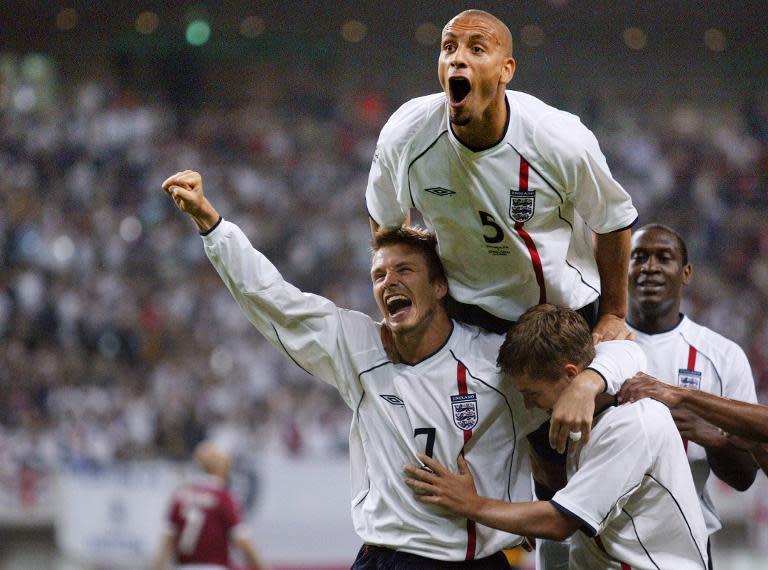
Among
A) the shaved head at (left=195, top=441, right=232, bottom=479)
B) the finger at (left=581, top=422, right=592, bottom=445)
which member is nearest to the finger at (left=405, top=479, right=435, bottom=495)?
the finger at (left=581, top=422, right=592, bottom=445)

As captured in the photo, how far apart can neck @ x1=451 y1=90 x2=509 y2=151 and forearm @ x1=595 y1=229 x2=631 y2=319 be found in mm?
562

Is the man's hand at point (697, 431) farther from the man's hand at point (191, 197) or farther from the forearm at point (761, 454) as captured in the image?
the man's hand at point (191, 197)

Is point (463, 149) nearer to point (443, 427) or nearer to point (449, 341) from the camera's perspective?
point (449, 341)

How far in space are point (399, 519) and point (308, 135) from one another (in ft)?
47.0

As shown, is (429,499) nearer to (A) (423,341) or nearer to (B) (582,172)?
(A) (423,341)

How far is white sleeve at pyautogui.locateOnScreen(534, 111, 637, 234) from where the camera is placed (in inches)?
133

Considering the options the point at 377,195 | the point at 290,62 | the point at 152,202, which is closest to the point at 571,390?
the point at 377,195

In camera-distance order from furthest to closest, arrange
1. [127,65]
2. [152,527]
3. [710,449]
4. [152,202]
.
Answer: [127,65] → [152,202] → [152,527] → [710,449]

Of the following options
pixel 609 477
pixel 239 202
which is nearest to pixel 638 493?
pixel 609 477

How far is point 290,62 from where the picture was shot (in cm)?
1872

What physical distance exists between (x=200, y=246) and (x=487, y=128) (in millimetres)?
11922

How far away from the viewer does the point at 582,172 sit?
11.2 feet

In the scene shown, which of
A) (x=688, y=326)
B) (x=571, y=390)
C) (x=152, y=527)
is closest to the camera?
(x=571, y=390)

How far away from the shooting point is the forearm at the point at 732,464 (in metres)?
4.18
